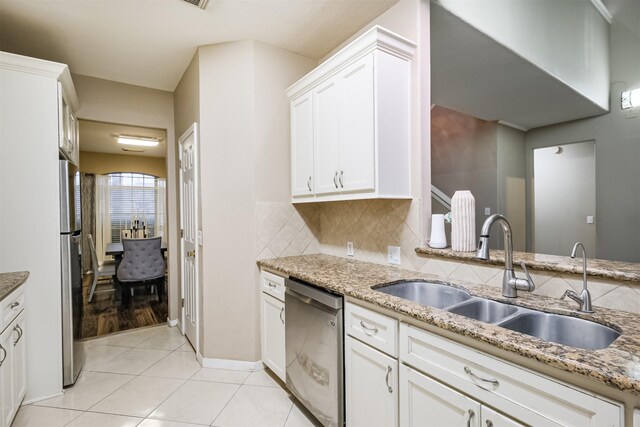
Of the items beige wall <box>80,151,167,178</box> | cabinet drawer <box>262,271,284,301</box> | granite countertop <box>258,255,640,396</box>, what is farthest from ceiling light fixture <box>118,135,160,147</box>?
granite countertop <box>258,255,640,396</box>

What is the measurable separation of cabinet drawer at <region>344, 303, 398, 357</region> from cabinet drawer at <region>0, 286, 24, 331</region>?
72.1 inches

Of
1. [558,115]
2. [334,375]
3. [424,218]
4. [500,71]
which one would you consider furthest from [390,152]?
[558,115]

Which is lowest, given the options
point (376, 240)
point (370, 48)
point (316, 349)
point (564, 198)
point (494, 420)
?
point (316, 349)

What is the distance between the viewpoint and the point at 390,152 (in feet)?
6.14

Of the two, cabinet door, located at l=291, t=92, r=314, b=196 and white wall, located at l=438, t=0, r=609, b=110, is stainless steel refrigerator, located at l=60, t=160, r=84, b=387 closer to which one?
cabinet door, located at l=291, t=92, r=314, b=196

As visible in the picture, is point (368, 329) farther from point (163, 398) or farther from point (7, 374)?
point (7, 374)

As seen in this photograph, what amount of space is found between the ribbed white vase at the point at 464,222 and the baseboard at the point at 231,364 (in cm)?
186

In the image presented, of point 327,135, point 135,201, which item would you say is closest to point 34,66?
point 327,135

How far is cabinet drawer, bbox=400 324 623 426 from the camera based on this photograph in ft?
2.64

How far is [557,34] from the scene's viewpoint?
2477 mm

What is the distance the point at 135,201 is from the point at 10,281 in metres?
5.99

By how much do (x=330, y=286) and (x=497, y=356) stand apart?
2.84 feet

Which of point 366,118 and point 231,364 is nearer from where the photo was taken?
point 366,118

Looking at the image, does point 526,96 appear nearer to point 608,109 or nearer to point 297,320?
point 608,109
